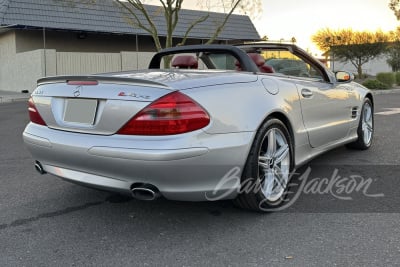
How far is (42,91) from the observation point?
12.5 ft

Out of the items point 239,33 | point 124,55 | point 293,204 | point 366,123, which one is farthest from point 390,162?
point 239,33

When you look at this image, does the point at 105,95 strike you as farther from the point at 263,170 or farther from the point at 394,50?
the point at 394,50

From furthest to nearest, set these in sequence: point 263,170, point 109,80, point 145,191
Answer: point 263,170 → point 109,80 → point 145,191

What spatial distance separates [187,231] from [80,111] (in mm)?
1213

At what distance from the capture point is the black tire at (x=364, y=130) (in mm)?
5942

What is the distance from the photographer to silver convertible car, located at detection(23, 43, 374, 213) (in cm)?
309

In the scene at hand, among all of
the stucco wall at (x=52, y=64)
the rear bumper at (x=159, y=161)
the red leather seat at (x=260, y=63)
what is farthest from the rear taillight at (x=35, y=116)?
the stucco wall at (x=52, y=64)

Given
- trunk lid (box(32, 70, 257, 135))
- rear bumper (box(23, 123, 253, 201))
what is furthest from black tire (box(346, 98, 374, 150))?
rear bumper (box(23, 123, 253, 201))

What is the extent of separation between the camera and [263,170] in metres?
3.78

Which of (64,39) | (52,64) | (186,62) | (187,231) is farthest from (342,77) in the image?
(64,39)

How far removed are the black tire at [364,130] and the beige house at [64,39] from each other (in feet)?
55.5

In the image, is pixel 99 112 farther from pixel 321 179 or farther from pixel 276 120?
pixel 321 179

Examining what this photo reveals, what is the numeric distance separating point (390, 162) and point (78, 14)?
2131 cm

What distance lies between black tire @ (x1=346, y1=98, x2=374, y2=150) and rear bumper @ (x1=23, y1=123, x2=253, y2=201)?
119 inches
